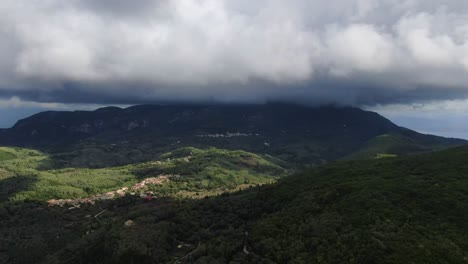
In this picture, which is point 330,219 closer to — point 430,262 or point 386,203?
point 386,203

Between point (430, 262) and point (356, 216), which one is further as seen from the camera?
point (356, 216)

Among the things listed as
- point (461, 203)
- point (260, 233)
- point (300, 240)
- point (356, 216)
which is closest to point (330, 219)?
point (356, 216)

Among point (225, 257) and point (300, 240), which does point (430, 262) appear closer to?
point (300, 240)

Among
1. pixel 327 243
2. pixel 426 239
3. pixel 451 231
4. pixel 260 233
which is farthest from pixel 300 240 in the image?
pixel 451 231

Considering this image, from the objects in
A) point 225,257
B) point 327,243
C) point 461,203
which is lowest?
point 225,257

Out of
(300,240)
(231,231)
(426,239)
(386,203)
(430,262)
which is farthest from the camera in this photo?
(231,231)

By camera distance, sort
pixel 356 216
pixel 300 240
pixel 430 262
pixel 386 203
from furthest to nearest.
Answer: pixel 386 203 → pixel 356 216 → pixel 300 240 → pixel 430 262

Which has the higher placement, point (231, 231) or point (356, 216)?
point (356, 216)

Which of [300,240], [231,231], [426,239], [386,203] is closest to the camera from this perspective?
[426,239]

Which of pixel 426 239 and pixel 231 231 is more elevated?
pixel 426 239
